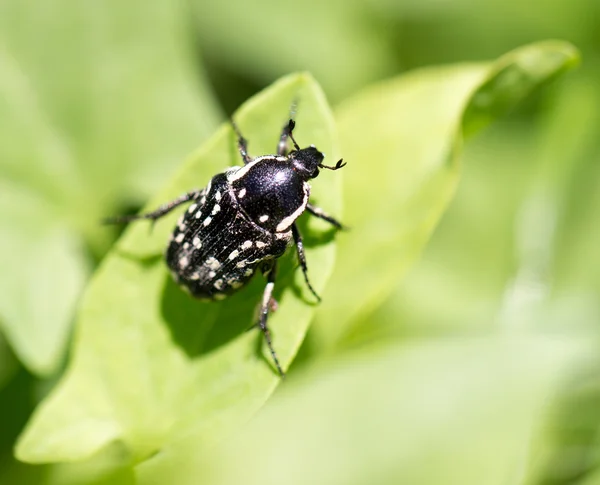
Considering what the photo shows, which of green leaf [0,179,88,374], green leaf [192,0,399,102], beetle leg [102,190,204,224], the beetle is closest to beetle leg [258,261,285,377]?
the beetle

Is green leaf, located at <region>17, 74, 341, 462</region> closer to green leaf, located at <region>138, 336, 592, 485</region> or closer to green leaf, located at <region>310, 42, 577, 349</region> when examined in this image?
green leaf, located at <region>138, 336, 592, 485</region>

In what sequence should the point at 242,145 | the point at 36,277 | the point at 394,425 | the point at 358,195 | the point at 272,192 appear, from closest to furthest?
the point at 394,425 < the point at 242,145 < the point at 272,192 < the point at 358,195 < the point at 36,277

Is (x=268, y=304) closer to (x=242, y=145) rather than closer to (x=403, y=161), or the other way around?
(x=242, y=145)

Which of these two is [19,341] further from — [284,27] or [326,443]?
[284,27]

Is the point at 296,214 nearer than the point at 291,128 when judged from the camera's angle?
No

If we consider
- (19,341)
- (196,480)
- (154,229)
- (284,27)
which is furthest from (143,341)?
(284,27)

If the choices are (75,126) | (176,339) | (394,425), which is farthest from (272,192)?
(75,126)

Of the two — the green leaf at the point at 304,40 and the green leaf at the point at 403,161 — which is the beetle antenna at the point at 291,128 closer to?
the green leaf at the point at 403,161
